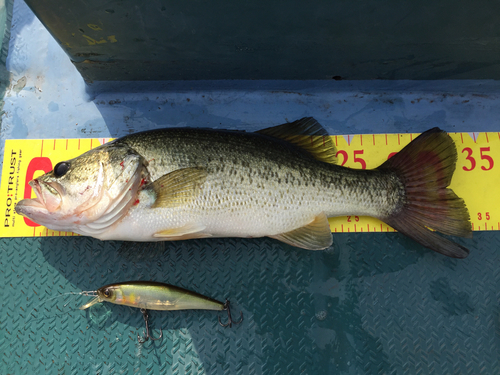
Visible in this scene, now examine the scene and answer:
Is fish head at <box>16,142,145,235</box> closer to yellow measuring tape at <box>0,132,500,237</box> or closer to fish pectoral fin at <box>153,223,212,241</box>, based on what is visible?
fish pectoral fin at <box>153,223,212,241</box>

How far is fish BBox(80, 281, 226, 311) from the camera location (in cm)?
207

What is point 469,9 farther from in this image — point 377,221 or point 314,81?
point 377,221

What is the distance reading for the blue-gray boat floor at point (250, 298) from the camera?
216 cm

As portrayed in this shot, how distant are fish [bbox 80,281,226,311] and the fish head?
0.46 m

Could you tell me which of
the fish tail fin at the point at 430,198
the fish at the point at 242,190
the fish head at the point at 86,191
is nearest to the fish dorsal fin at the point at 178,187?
the fish at the point at 242,190

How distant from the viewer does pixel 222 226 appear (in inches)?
80.5

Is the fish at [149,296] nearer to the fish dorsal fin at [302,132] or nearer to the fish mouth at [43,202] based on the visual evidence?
the fish mouth at [43,202]

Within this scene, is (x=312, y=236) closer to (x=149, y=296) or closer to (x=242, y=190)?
(x=242, y=190)

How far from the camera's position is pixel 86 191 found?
1.89 m

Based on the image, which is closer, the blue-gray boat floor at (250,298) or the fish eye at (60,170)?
the fish eye at (60,170)

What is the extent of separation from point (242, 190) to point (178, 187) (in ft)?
1.24

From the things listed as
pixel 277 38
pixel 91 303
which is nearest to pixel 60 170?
pixel 91 303

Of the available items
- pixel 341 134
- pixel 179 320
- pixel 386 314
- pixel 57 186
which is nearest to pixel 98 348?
pixel 179 320

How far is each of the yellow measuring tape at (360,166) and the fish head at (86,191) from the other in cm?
46
